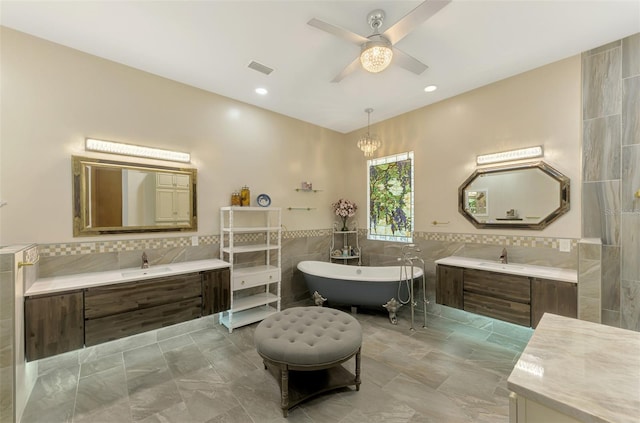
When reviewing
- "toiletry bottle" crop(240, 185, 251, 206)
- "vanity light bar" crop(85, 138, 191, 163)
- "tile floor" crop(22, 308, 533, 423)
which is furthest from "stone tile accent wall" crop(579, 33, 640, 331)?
"vanity light bar" crop(85, 138, 191, 163)

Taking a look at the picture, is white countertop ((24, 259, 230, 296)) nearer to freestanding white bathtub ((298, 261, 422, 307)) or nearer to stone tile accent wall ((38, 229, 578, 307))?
stone tile accent wall ((38, 229, 578, 307))

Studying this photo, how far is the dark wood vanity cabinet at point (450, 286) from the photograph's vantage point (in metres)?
3.04

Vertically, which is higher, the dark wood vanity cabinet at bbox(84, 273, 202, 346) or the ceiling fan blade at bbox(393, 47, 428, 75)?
the ceiling fan blade at bbox(393, 47, 428, 75)

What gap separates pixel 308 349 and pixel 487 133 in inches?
131

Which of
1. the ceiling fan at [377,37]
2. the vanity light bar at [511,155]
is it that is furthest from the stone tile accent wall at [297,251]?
the ceiling fan at [377,37]

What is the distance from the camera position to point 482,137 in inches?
130

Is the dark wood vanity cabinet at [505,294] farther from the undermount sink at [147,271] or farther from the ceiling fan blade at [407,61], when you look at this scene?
the undermount sink at [147,271]

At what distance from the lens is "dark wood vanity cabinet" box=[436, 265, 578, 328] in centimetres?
241

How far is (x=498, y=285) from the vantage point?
2746mm

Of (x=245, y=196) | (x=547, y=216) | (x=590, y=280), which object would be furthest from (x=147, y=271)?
(x=547, y=216)

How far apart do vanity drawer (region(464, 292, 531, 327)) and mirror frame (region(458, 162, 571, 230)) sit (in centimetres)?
92

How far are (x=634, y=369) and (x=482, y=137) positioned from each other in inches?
122

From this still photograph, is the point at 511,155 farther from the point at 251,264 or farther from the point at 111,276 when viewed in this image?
the point at 111,276

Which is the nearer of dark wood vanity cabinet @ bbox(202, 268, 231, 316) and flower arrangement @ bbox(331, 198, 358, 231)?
dark wood vanity cabinet @ bbox(202, 268, 231, 316)
